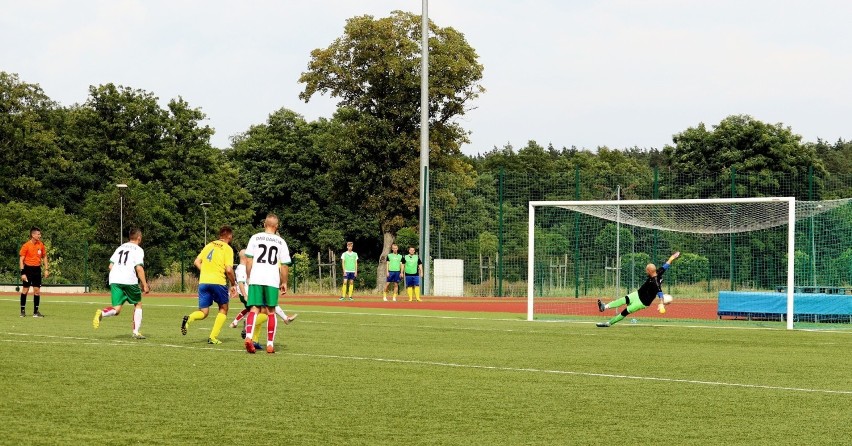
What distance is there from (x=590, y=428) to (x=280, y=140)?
86865mm

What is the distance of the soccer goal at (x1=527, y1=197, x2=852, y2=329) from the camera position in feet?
105

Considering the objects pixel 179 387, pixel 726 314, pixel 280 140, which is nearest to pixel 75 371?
pixel 179 387

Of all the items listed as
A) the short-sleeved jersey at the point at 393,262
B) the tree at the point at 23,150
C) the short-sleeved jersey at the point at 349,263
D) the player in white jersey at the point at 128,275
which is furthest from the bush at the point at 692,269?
the tree at the point at 23,150

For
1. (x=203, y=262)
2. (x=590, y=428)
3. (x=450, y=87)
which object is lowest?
(x=590, y=428)

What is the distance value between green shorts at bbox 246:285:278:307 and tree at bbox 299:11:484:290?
146ft

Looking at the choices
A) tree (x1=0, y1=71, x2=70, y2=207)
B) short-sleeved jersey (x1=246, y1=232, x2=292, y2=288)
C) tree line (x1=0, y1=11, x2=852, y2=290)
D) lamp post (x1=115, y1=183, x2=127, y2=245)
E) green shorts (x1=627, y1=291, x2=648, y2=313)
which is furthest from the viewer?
tree (x1=0, y1=71, x2=70, y2=207)

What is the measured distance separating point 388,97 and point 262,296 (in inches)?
1808

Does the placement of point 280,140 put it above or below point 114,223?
above

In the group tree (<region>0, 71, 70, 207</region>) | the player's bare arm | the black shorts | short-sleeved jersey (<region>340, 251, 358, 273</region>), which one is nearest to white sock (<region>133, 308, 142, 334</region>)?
Result: the player's bare arm

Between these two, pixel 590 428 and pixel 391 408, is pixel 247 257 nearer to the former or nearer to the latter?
pixel 391 408

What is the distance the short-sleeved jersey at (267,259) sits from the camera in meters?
16.2

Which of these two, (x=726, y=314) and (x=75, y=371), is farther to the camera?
(x=726, y=314)

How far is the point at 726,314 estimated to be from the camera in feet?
99.1

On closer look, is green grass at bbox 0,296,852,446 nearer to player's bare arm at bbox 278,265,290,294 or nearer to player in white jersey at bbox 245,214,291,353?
player in white jersey at bbox 245,214,291,353
